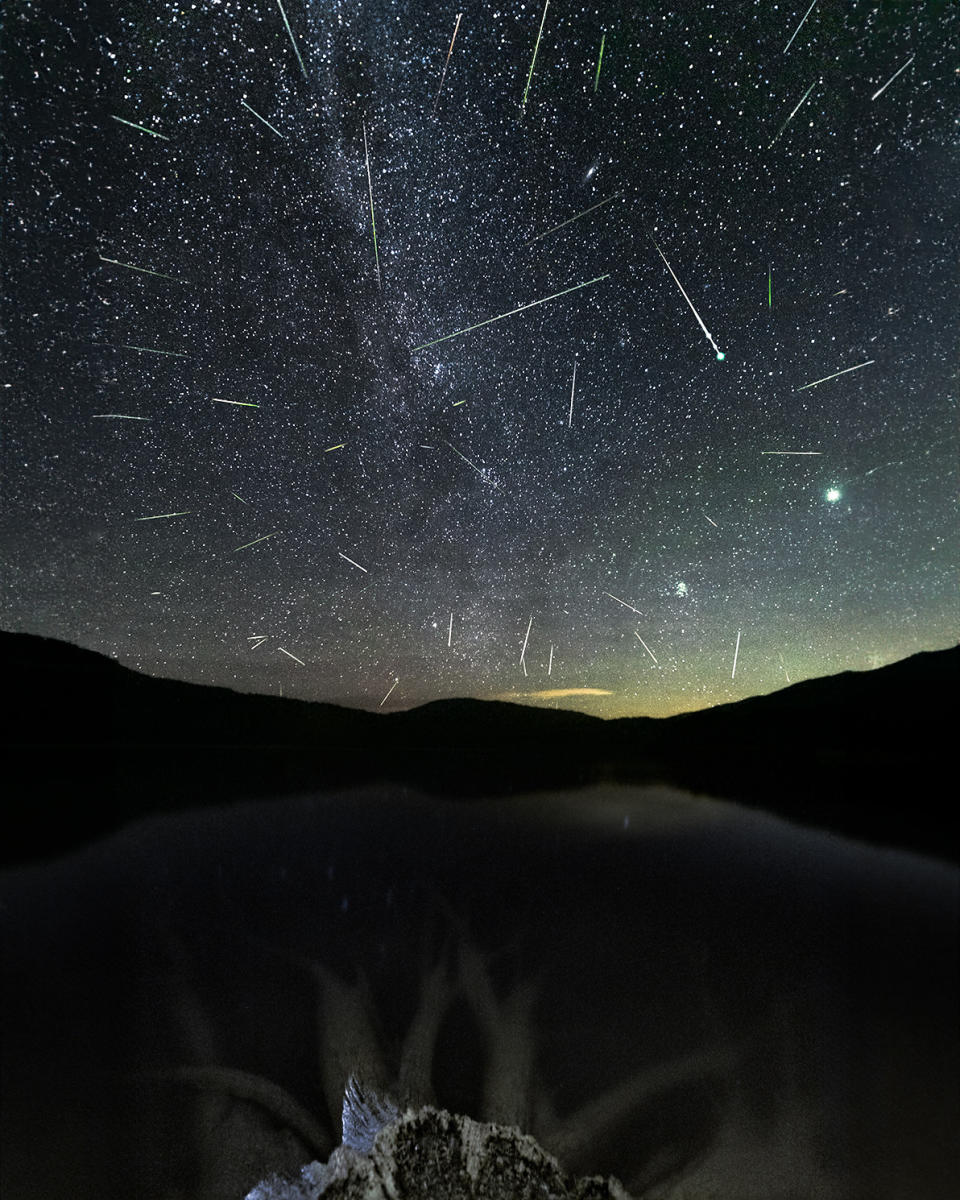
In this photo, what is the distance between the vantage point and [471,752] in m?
28.4

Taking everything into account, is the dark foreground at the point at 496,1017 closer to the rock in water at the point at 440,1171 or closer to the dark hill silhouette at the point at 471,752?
the rock in water at the point at 440,1171

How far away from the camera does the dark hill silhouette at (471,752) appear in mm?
17047

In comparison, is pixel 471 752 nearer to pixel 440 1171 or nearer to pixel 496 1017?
pixel 496 1017

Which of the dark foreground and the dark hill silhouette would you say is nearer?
the dark foreground

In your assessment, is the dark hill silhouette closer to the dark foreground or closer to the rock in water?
the dark foreground

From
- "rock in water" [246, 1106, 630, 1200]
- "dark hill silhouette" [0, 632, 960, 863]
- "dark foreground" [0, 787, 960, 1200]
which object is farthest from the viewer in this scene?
"dark hill silhouette" [0, 632, 960, 863]

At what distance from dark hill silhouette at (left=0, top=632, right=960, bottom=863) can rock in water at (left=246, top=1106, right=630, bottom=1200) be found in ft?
37.4

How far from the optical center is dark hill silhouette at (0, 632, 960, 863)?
17047 millimetres

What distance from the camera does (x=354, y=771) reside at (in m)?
26.7

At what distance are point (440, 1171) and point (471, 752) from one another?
81.4ft

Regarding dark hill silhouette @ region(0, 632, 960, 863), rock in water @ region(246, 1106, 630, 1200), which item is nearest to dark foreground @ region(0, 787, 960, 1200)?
rock in water @ region(246, 1106, 630, 1200)

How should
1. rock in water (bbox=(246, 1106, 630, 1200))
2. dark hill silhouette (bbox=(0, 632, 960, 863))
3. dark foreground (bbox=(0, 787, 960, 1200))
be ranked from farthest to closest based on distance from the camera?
dark hill silhouette (bbox=(0, 632, 960, 863)) → dark foreground (bbox=(0, 787, 960, 1200)) → rock in water (bbox=(246, 1106, 630, 1200))

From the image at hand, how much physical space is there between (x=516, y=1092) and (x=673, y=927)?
673 cm

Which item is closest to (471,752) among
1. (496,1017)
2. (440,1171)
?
(496,1017)
